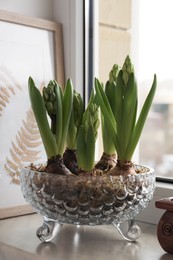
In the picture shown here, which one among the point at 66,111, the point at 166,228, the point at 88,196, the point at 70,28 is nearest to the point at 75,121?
the point at 66,111

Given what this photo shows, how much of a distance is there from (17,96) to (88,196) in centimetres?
37

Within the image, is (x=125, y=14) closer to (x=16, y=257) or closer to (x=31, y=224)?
(x=31, y=224)

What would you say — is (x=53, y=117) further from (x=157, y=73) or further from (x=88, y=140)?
(x=157, y=73)

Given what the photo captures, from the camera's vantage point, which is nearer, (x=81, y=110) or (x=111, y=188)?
(x=111, y=188)

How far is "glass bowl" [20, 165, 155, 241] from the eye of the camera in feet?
2.82

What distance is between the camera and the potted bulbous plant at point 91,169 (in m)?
0.86

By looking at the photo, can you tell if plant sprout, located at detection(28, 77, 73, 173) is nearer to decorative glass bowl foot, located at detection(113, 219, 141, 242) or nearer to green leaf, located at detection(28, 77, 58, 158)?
green leaf, located at detection(28, 77, 58, 158)

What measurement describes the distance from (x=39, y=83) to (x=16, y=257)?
0.46 m

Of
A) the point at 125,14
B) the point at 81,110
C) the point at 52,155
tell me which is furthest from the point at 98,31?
the point at 52,155

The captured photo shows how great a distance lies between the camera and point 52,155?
0.90 metres

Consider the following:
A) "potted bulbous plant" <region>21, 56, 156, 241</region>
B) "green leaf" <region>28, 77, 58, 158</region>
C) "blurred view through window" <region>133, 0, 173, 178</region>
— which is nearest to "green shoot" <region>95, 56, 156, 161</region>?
"potted bulbous plant" <region>21, 56, 156, 241</region>

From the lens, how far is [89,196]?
859 mm

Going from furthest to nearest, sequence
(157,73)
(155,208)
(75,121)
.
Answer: (157,73), (155,208), (75,121)

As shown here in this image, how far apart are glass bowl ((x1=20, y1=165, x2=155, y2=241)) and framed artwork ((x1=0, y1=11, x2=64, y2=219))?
196mm
